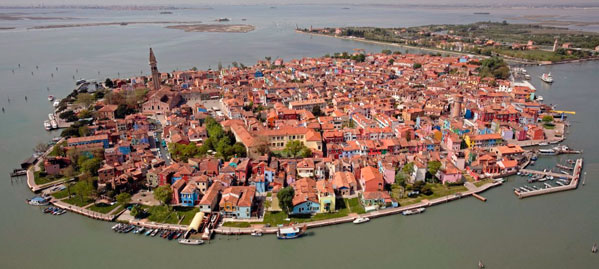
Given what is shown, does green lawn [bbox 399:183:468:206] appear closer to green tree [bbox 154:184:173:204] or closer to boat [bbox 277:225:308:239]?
boat [bbox 277:225:308:239]

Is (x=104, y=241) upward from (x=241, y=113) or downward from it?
downward

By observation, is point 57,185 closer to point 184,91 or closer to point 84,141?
point 84,141

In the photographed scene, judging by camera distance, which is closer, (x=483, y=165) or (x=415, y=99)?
(x=483, y=165)

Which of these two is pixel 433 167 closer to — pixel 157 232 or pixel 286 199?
pixel 286 199

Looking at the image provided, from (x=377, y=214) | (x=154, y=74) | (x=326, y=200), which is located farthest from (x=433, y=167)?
(x=154, y=74)

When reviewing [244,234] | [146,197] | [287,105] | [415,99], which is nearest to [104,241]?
[146,197]

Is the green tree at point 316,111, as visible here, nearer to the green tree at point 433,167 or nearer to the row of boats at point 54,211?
the green tree at point 433,167

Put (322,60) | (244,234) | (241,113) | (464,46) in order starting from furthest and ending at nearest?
(464,46) < (322,60) < (241,113) < (244,234)
